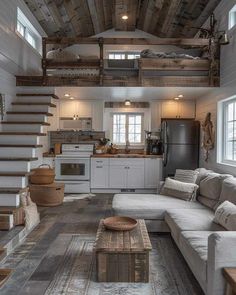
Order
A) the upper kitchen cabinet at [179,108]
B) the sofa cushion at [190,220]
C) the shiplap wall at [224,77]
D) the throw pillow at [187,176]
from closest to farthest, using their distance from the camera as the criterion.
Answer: the sofa cushion at [190,220]
the throw pillow at [187,176]
the shiplap wall at [224,77]
the upper kitchen cabinet at [179,108]

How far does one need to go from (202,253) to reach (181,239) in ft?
1.67

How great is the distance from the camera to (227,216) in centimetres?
276

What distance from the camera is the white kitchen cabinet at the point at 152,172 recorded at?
6465 mm

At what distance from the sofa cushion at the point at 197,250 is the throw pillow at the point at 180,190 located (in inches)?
53.9

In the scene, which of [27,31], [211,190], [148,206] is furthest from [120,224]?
[27,31]

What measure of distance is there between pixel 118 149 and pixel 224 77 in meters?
3.18

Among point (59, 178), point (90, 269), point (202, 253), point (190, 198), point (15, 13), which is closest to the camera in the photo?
point (202, 253)

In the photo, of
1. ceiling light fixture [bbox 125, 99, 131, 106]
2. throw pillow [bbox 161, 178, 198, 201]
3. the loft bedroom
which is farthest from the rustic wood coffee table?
ceiling light fixture [bbox 125, 99, 131, 106]

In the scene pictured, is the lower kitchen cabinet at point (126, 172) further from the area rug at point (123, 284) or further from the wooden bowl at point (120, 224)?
the wooden bowl at point (120, 224)

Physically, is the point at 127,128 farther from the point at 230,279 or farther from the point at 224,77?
the point at 230,279

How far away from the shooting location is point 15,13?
4.96 metres

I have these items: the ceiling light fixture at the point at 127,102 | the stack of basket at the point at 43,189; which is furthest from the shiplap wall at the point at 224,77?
the stack of basket at the point at 43,189

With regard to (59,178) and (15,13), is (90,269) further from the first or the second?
(15,13)

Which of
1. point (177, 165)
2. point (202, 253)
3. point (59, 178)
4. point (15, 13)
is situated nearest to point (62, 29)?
point (15, 13)
